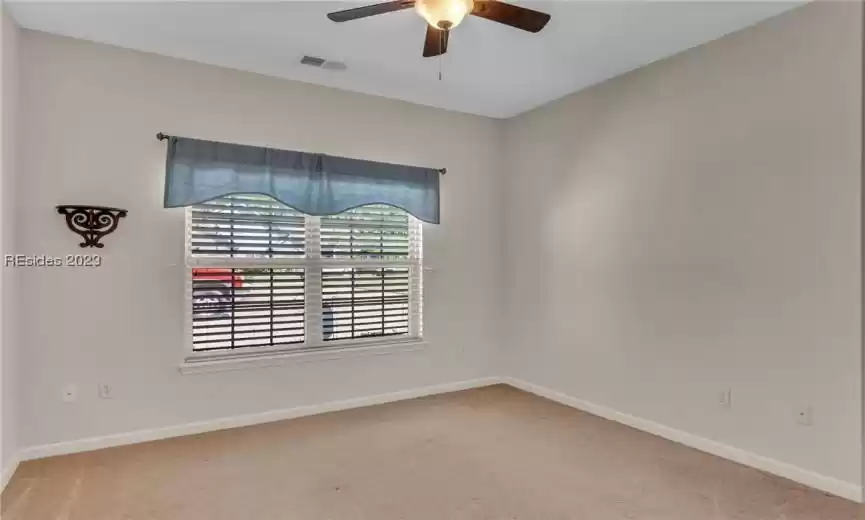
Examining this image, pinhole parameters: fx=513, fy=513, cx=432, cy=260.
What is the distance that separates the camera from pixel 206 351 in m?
3.60

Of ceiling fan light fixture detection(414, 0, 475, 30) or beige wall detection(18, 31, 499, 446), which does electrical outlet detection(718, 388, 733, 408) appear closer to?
beige wall detection(18, 31, 499, 446)

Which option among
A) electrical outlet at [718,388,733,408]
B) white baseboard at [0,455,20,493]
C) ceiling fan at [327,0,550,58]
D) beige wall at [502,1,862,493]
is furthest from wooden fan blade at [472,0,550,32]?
white baseboard at [0,455,20,493]

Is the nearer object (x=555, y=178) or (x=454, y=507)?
(x=454, y=507)

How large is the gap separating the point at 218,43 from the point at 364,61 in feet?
3.03

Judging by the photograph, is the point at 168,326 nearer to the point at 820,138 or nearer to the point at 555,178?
the point at 555,178

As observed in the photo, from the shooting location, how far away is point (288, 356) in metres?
3.83

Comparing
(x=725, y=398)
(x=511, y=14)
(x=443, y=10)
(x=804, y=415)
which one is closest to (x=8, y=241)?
(x=443, y=10)

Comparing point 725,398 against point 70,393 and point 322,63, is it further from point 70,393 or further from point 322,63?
point 70,393

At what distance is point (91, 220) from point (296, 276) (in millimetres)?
1360

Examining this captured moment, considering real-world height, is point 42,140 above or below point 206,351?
above

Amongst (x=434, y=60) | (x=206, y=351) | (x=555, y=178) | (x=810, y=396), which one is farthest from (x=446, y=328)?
(x=810, y=396)

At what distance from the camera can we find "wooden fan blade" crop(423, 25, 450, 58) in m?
2.46

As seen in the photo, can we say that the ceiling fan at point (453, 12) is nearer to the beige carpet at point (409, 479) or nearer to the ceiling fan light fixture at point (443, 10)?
the ceiling fan light fixture at point (443, 10)

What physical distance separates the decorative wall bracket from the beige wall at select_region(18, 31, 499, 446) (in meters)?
0.06
